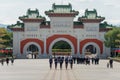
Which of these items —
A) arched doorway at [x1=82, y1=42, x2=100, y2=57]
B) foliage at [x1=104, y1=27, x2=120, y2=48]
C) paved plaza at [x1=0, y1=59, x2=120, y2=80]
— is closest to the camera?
paved plaza at [x1=0, y1=59, x2=120, y2=80]

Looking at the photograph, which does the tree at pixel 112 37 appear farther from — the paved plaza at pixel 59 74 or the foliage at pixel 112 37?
the paved plaza at pixel 59 74

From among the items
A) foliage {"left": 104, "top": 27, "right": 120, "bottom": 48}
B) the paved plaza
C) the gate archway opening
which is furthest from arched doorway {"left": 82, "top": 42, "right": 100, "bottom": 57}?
the paved plaza

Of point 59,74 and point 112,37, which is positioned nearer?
point 59,74

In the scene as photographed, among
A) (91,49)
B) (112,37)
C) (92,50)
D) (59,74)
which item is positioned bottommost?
(59,74)

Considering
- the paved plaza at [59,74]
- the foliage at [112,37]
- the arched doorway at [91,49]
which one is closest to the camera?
the paved plaza at [59,74]

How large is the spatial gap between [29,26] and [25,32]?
1.47m

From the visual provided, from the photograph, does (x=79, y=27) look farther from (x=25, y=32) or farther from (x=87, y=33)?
(x=25, y=32)

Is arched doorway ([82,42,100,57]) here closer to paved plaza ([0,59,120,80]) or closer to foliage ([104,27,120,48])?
foliage ([104,27,120,48])

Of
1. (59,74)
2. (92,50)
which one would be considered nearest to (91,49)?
(92,50)

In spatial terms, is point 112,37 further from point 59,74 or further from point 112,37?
point 59,74

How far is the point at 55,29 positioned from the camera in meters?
83.4

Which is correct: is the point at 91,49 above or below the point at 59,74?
above

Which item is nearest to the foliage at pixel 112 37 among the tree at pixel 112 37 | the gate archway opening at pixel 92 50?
the tree at pixel 112 37

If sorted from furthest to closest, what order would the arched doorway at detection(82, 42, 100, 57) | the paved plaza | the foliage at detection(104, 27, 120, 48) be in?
the arched doorway at detection(82, 42, 100, 57)
the foliage at detection(104, 27, 120, 48)
the paved plaza
